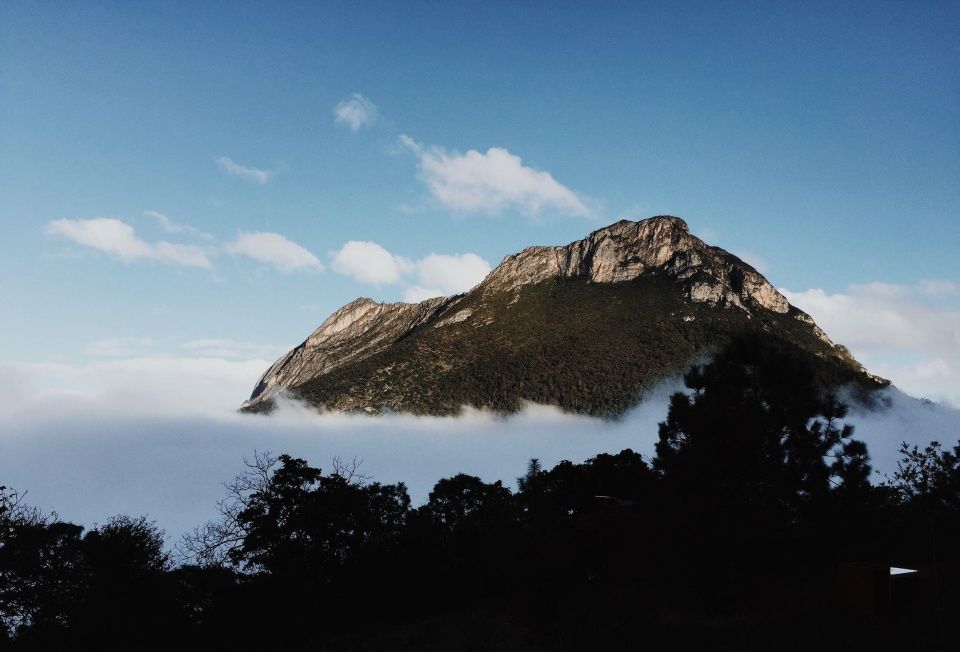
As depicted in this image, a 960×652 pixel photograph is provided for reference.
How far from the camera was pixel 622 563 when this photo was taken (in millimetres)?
34656

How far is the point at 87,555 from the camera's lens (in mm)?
27516

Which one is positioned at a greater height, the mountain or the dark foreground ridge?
the mountain

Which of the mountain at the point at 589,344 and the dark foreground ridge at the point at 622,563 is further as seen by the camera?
the mountain at the point at 589,344

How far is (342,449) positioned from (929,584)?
185m

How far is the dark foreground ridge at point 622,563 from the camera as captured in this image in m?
19.8

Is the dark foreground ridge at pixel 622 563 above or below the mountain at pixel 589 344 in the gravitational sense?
below

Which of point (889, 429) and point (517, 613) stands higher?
point (889, 429)

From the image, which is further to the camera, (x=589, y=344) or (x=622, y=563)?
(x=589, y=344)

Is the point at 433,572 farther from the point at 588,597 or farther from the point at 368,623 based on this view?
the point at 588,597

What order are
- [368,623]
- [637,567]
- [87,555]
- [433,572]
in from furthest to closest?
[433,572] < [368,623] < [637,567] < [87,555]

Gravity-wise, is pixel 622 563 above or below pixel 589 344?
below

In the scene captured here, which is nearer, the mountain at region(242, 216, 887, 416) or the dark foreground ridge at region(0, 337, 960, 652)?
the dark foreground ridge at region(0, 337, 960, 652)

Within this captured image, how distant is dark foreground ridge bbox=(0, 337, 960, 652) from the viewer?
1980cm

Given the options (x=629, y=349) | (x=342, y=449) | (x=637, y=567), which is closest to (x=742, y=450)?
(x=637, y=567)
